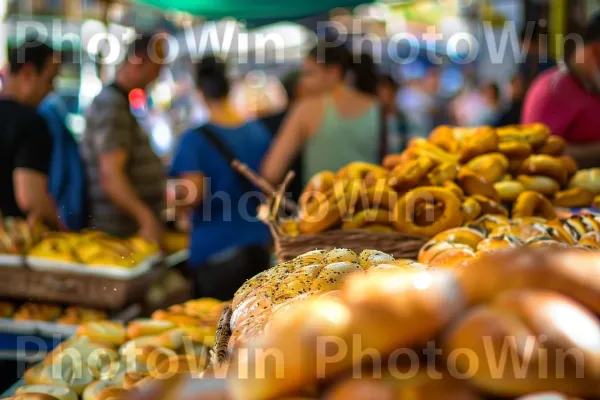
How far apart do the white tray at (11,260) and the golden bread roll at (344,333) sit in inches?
107

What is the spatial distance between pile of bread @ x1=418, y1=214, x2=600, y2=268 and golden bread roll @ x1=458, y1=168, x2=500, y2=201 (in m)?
0.28

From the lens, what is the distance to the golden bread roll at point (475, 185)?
219 centimetres

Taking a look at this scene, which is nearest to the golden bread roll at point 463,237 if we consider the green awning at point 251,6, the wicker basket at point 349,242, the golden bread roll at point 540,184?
the wicker basket at point 349,242

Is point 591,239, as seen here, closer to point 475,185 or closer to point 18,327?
point 475,185

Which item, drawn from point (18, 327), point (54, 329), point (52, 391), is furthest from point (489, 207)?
point (18, 327)

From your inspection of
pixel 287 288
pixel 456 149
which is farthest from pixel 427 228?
pixel 287 288

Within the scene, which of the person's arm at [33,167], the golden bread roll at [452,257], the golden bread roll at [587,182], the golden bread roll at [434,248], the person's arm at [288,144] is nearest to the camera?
the golden bread roll at [452,257]

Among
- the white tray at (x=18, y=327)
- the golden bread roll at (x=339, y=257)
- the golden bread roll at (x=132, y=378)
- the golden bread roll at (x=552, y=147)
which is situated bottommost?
the white tray at (x=18, y=327)

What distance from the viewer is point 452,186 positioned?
2.15 metres

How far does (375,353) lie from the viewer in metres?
0.71

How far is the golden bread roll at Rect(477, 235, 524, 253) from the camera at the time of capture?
161cm

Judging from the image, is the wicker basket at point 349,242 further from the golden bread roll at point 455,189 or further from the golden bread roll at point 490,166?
the golden bread roll at point 490,166

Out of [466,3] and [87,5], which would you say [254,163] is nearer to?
[87,5]

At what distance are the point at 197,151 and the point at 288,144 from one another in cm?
51
